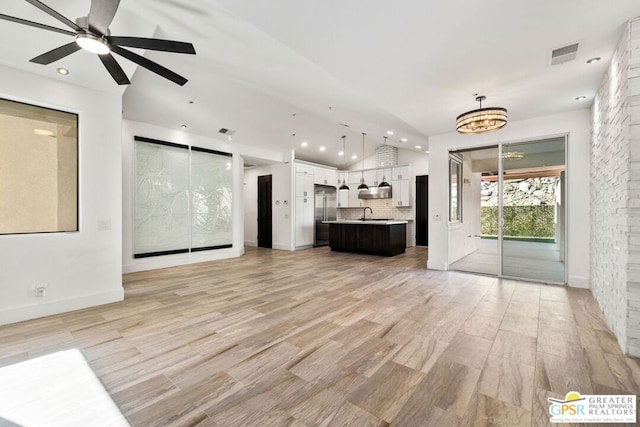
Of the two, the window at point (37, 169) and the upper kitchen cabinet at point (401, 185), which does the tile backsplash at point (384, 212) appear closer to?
the upper kitchen cabinet at point (401, 185)

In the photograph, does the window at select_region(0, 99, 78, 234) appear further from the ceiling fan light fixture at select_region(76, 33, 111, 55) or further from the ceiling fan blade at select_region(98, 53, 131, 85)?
the ceiling fan light fixture at select_region(76, 33, 111, 55)

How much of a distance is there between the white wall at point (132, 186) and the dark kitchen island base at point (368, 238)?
2.88 metres

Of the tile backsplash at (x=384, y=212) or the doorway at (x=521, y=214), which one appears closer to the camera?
the doorway at (x=521, y=214)

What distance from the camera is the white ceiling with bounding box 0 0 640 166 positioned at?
2277 mm

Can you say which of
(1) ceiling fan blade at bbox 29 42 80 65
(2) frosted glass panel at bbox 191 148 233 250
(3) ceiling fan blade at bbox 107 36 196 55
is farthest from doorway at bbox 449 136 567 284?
(1) ceiling fan blade at bbox 29 42 80 65

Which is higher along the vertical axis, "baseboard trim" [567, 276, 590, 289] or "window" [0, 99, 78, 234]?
"window" [0, 99, 78, 234]

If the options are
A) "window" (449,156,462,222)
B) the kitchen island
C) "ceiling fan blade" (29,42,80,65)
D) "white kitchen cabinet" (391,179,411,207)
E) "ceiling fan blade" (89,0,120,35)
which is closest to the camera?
"ceiling fan blade" (89,0,120,35)

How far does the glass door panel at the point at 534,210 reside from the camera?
4.95m

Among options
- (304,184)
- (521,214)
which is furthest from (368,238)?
(521,214)

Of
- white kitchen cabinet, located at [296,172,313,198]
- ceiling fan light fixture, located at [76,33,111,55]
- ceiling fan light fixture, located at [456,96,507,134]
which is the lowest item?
white kitchen cabinet, located at [296,172,313,198]

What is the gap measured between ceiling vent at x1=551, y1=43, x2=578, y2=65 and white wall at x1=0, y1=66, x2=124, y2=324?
544cm

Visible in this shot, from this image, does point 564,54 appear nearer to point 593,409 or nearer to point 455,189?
point 593,409

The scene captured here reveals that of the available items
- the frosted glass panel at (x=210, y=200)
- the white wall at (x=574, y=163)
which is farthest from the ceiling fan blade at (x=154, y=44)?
the white wall at (x=574, y=163)

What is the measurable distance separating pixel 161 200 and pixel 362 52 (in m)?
5.31
